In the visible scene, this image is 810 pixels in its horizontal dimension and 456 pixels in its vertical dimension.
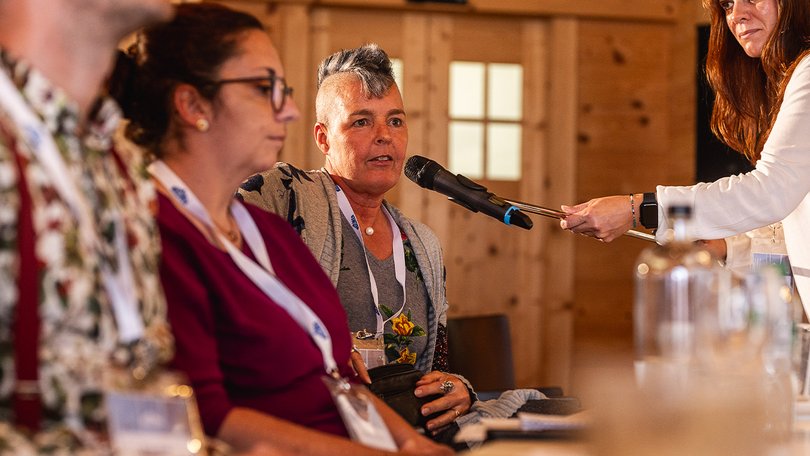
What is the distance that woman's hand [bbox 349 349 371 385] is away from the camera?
7.43 feet

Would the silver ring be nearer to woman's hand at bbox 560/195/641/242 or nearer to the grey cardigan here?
the grey cardigan

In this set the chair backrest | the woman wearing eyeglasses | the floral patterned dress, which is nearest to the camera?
the floral patterned dress

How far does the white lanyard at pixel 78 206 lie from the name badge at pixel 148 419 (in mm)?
67

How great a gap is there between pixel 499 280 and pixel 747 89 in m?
2.22

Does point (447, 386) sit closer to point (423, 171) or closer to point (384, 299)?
point (384, 299)

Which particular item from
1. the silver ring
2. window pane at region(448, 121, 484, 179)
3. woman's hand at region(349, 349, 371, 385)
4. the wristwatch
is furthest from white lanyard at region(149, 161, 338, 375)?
window pane at region(448, 121, 484, 179)

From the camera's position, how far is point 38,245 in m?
1.19

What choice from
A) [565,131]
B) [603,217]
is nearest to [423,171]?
[603,217]

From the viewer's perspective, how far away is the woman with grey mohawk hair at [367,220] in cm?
271

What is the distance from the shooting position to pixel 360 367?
2318 millimetres

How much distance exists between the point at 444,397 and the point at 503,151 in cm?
277

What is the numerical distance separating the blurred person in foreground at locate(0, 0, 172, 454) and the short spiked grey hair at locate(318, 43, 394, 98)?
1522 mm

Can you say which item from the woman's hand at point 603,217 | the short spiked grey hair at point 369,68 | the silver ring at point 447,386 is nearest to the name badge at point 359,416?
the silver ring at point 447,386

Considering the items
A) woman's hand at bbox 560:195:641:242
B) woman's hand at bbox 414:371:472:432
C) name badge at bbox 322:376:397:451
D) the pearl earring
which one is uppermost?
the pearl earring
